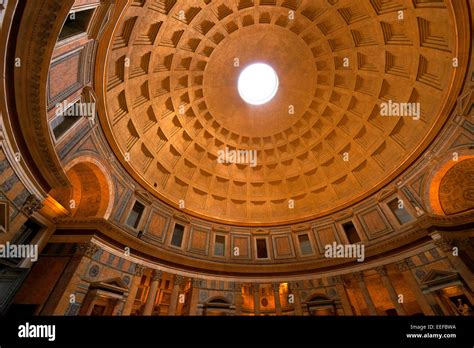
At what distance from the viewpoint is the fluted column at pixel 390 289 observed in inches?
535

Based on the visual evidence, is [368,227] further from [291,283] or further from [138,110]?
[138,110]

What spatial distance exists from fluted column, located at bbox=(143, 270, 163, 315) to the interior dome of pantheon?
0.12m

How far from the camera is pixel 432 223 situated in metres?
13.2

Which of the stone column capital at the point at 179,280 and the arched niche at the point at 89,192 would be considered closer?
the arched niche at the point at 89,192

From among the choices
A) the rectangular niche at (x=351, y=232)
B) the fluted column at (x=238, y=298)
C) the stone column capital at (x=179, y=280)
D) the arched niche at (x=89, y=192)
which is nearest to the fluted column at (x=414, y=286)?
the rectangular niche at (x=351, y=232)

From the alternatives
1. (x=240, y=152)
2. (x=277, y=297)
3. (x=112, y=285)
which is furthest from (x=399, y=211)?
(x=112, y=285)

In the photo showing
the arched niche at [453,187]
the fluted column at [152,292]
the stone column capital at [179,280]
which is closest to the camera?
the arched niche at [453,187]

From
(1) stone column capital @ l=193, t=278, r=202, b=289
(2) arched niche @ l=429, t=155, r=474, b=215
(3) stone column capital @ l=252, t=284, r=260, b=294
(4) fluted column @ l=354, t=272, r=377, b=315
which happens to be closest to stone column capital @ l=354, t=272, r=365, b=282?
(4) fluted column @ l=354, t=272, r=377, b=315

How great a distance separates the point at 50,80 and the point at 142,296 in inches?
556

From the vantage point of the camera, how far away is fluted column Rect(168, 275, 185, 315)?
1483 centimetres

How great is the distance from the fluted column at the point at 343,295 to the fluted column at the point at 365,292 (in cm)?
110

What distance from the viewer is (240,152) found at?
75.6 feet

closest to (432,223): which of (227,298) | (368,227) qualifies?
(368,227)

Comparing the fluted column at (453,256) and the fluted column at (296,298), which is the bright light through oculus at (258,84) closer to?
the fluted column at (453,256)
